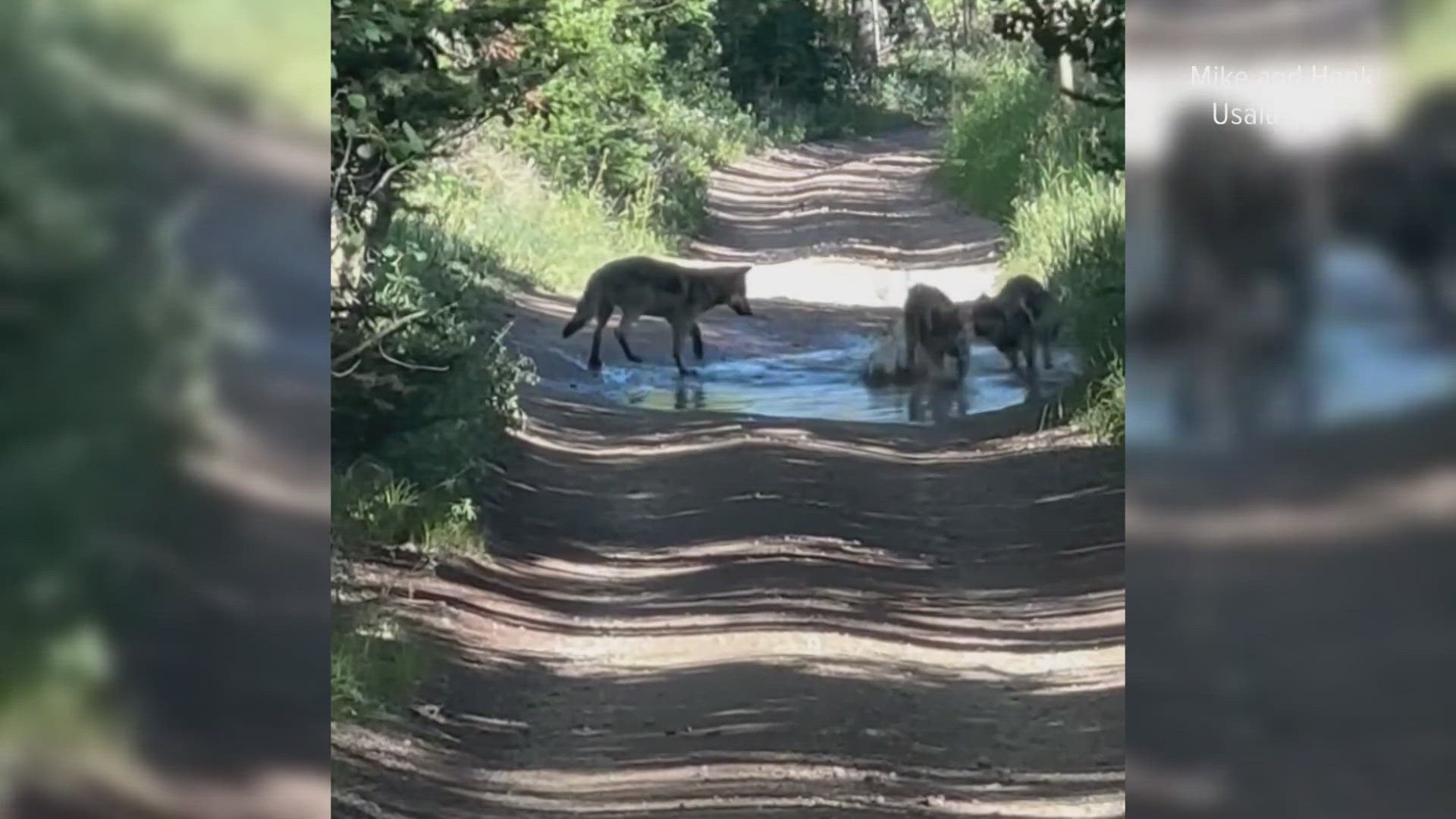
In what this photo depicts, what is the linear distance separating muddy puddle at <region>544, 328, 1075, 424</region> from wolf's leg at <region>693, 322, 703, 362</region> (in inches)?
0.9

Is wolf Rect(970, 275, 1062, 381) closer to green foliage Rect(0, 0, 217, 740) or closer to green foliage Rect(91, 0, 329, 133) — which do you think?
green foliage Rect(91, 0, 329, 133)

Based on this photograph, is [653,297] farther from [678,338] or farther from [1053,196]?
[1053,196]

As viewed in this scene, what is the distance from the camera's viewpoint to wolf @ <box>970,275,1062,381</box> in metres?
3.20

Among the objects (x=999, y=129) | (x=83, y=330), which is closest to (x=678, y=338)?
(x=999, y=129)

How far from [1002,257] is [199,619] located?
1.55 meters

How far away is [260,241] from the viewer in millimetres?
2709

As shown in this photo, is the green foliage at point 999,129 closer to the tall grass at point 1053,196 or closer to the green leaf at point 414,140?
the tall grass at point 1053,196

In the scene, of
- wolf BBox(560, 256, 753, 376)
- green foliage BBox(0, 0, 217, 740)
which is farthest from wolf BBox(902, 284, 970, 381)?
green foliage BBox(0, 0, 217, 740)

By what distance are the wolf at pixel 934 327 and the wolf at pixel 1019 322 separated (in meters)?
0.04

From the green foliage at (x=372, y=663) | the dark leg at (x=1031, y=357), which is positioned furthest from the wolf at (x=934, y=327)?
the green foliage at (x=372, y=663)

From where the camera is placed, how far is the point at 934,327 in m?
3.23

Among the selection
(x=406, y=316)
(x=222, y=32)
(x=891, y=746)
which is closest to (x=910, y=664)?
(x=891, y=746)

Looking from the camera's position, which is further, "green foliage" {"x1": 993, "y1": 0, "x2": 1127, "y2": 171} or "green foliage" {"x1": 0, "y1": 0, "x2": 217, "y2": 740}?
"green foliage" {"x1": 993, "y1": 0, "x2": 1127, "y2": 171}

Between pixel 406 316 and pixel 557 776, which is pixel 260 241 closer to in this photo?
pixel 406 316
